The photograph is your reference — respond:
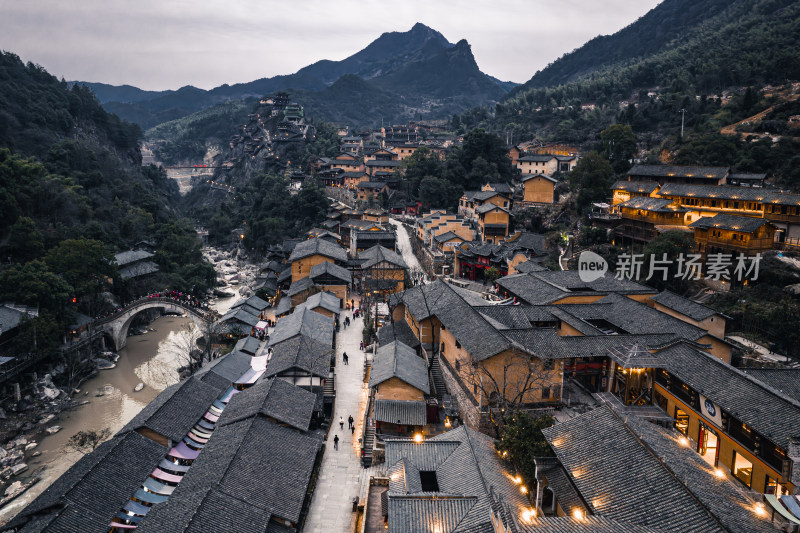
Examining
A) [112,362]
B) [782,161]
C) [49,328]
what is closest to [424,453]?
[49,328]

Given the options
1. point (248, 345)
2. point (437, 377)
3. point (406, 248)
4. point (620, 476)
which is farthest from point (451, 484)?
point (406, 248)

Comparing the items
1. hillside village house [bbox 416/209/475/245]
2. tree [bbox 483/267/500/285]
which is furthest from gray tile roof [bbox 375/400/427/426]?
hillside village house [bbox 416/209/475/245]

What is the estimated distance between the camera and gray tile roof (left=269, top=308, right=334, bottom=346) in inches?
1052

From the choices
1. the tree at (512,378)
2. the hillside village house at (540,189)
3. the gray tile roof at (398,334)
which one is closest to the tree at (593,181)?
A: the hillside village house at (540,189)

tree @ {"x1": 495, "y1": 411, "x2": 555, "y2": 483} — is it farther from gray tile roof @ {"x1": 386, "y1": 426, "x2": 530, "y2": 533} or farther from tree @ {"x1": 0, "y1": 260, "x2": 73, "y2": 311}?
tree @ {"x1": 0, "y1": 260, "x2": 73, "y2": 311}

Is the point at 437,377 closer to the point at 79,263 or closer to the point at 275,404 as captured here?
the point at 275,404

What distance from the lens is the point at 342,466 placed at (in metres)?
18.7

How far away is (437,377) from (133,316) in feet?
78.6

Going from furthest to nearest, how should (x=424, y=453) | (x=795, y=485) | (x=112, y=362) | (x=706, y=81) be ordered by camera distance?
(x=706, y=81)
(x=112, y=362)
(x=424, y=453)
(x=795, y=485)

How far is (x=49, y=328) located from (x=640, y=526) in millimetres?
30082

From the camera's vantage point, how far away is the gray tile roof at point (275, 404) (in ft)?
61.8

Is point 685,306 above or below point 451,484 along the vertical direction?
above

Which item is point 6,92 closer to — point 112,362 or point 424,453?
point 112,362

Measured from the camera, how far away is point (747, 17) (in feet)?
243
